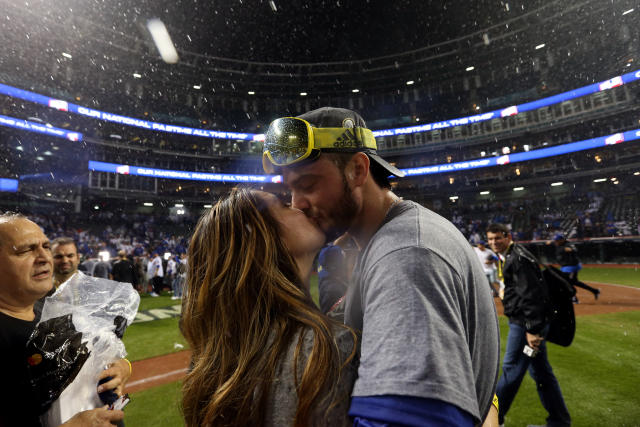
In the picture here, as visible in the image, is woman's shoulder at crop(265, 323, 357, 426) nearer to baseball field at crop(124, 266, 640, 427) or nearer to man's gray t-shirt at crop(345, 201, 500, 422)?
man's gray t-shirt at crop(345, 201, 500, 422)

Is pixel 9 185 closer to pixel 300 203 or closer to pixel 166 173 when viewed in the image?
pixel 166 173

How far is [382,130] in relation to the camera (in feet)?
148

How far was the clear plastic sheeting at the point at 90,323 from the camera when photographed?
1.66m

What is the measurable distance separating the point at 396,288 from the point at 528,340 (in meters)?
4.12

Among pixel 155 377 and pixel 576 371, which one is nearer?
pixel 576 371

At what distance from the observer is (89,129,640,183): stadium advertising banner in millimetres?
34562

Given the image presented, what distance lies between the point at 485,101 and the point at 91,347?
50.7 metres

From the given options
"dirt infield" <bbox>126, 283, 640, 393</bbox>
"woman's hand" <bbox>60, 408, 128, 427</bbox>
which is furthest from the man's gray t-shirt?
"dirt infield" <bbox>126, 283, 640, 393</bbox>

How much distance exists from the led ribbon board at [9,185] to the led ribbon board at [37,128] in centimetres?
507

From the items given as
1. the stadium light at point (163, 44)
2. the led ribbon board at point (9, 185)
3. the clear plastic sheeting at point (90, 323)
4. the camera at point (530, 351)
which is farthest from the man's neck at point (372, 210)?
the stadium light at point (163, 44)

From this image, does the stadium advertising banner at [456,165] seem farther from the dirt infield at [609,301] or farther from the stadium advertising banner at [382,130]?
the dirt infield at [609,301]

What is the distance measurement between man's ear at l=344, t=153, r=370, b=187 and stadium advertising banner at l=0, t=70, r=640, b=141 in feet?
137

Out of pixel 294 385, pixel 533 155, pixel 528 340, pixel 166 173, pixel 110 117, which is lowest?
pixel 528 340

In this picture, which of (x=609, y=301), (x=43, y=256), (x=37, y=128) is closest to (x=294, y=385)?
(x=43, y=256)
